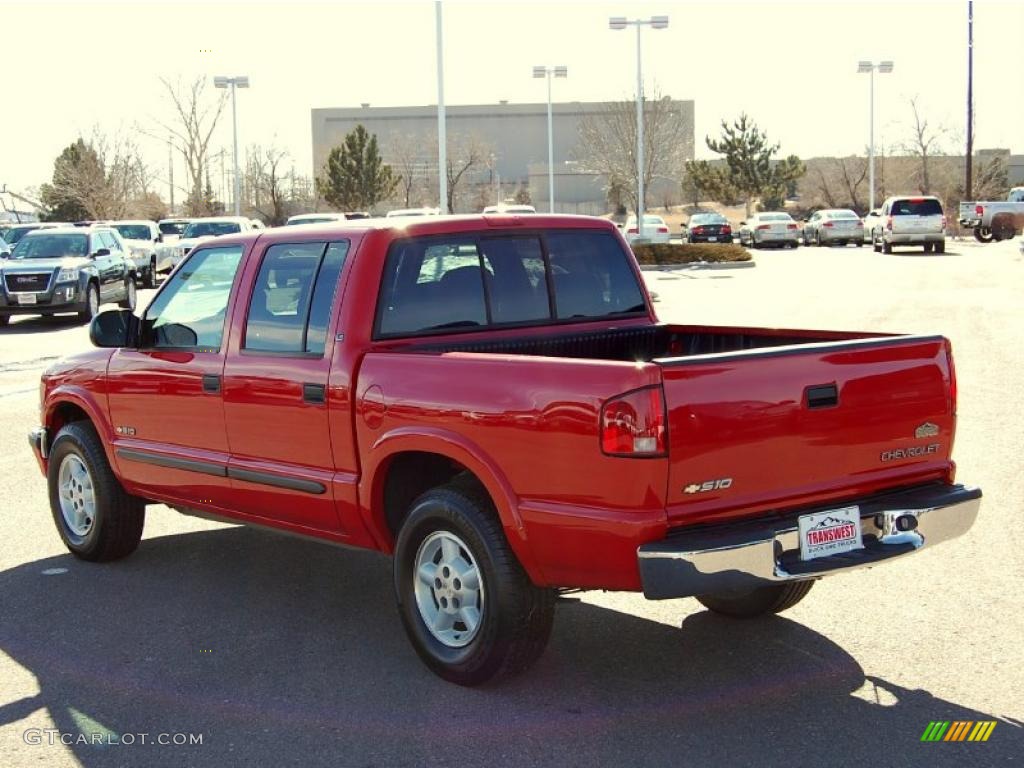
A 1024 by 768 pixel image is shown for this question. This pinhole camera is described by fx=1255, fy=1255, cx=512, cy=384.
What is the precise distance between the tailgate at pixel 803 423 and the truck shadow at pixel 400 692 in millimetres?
814

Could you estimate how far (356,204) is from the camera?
6812 cm

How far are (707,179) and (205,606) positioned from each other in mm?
81004

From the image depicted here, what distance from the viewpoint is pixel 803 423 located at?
15.6 feet

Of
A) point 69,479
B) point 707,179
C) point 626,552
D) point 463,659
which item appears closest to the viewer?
point 626,552

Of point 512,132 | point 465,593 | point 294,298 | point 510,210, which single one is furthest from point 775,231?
point 512,132

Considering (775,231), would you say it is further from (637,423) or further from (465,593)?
(637,423)

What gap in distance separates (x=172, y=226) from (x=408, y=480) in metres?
42.4

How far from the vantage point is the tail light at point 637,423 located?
441 centimetres

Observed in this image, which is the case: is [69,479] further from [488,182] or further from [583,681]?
[488,182]

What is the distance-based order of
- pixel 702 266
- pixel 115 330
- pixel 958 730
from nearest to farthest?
pixel 958 730 → pixel 115 330 → pixel 702 266

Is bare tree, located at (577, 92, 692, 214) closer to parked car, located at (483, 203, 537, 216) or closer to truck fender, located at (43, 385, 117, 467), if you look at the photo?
parked car, located at (483, 203, 537, 216)

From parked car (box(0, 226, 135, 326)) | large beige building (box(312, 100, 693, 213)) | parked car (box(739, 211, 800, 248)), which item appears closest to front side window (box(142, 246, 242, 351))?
parked car (box(0, 226, 135, 326))

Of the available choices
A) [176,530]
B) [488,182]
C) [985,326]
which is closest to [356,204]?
[488,182]

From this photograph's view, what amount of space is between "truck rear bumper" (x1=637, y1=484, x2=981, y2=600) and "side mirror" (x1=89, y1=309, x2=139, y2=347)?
141 inches
